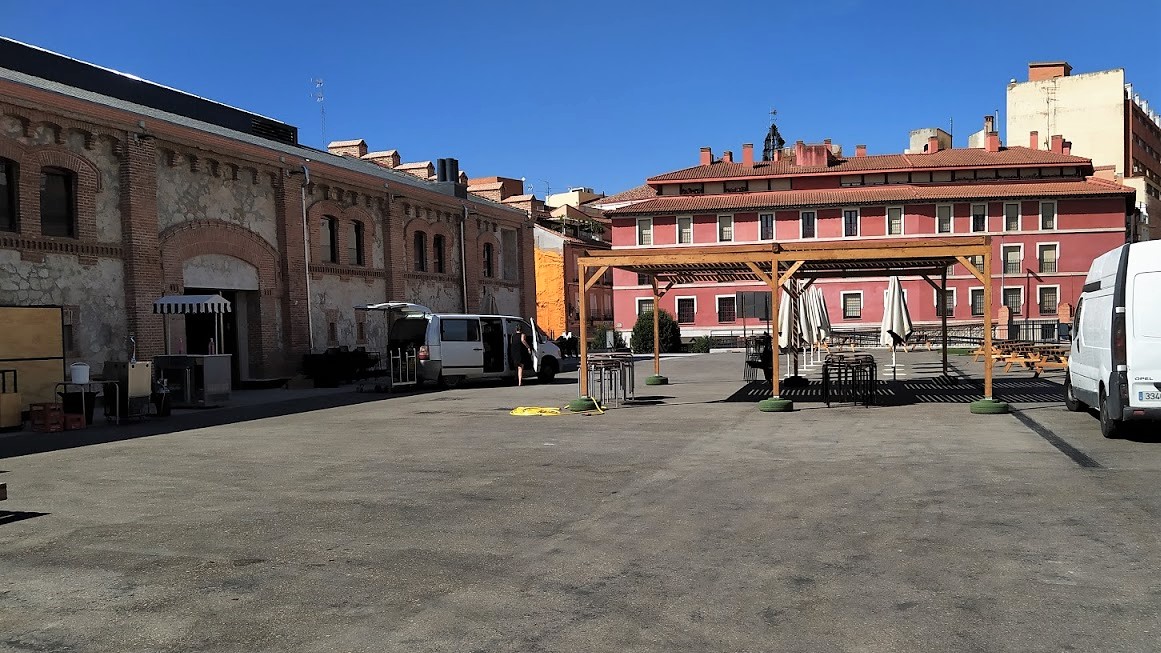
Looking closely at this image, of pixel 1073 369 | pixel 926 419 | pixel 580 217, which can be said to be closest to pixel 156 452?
pixel 926 419

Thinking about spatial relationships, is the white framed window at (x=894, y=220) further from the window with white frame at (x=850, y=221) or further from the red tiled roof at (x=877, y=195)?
the window with white frame at (x=850, y=221)

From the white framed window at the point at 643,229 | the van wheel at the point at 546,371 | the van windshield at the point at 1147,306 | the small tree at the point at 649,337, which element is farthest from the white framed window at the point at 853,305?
the van windshield at the point at 1147,306

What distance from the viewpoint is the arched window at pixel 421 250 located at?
33438 millimetres

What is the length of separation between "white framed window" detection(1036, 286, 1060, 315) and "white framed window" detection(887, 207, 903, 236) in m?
8.97

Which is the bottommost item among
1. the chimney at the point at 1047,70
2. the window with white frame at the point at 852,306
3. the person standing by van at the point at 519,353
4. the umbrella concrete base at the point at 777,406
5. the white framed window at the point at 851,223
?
the umbrella concrete base at the point at 777,406

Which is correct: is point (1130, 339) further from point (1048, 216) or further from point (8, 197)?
point (1048, 216)

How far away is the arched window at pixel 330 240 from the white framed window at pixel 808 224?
3195 cm

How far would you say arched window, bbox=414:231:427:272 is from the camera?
33438 mm

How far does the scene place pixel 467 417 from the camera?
632 inches

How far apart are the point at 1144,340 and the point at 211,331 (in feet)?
72.5

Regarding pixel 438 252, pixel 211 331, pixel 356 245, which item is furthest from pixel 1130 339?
pixel 438 252

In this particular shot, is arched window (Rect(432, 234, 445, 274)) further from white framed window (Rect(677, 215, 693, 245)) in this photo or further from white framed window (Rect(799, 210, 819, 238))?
white framed window (Rect(799, 210, 819, 238))

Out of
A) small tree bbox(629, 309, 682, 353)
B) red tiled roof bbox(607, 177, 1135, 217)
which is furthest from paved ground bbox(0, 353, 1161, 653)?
red tiled roof bbox(607, 177, 1135, 217)

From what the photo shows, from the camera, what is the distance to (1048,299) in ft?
174
